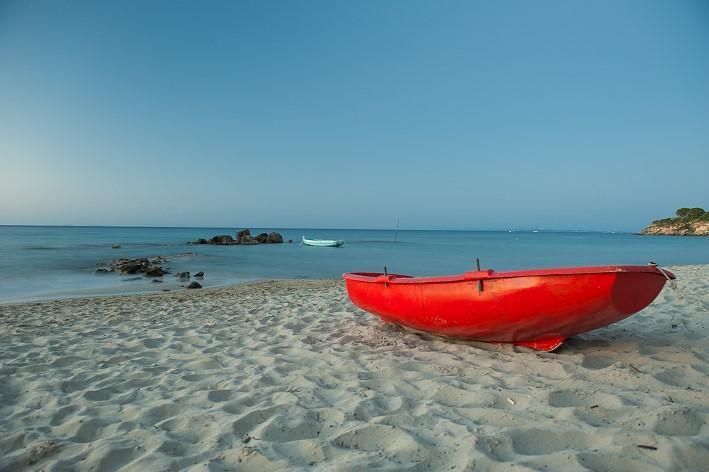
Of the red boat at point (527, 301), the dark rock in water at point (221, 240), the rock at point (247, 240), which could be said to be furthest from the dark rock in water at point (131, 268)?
the rock at point (247, 240)

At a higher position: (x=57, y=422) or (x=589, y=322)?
(x=589, y=322)

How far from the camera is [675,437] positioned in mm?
2244

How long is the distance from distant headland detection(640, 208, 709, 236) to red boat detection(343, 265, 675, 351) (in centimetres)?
9489

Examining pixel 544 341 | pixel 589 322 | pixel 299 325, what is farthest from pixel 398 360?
pixel 299 325

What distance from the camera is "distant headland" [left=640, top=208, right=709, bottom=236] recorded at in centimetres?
7725

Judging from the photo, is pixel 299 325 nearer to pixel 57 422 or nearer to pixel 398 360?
pixel 398 360

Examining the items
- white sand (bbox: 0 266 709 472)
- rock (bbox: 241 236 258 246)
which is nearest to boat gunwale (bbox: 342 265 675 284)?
white sand (bbox: 0 266 709 472)

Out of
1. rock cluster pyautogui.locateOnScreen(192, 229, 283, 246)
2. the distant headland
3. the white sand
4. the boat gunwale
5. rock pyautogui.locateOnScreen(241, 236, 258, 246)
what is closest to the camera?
the white sand

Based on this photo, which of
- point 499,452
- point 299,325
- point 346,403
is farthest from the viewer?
point 299,325

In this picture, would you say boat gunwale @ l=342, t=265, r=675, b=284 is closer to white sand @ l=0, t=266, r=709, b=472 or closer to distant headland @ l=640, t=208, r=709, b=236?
white sand @ l=0, t=266, r=709, b=472

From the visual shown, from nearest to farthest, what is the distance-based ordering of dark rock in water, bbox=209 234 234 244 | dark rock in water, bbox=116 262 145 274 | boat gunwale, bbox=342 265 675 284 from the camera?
1. boat gunwale, bbox=342 265 675 284
2. dark rock in water, bbox=116 262 145 274
3. dark rock in water, bbox=209 234 234 244

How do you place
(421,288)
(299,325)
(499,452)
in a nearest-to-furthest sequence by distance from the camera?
(499,452), (421,288), (299,325)

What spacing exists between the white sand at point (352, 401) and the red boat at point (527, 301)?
23 cm

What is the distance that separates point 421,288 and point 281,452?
2296 mm
